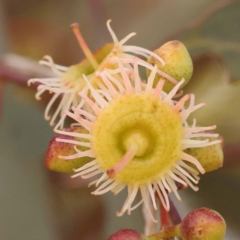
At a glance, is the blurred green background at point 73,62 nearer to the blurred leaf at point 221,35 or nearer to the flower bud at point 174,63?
the blurred leaf at point 221,35

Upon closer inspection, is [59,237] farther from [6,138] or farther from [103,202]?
[6,138]

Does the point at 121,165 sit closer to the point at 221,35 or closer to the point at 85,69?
the point at 85,69

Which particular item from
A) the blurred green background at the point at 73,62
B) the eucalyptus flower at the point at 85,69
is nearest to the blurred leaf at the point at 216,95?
the blurred green background at the point at 73,62

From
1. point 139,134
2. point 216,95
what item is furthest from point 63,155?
point 216,95

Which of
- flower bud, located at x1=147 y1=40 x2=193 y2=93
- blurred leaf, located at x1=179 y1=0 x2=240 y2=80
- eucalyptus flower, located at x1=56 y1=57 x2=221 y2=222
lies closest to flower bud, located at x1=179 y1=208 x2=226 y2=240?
eucalyptus flower, located at x1=56 y1=57 x2=221 y2=222

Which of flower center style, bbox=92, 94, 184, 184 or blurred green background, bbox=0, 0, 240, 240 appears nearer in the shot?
flower center style, bbox=92, 94, 184, 184

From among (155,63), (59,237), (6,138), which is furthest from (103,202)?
(155,63)

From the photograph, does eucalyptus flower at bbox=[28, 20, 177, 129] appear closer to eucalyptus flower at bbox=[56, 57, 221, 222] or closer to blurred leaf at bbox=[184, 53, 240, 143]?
eucalyptus flower at bbox=[56, 57, 221, 222]
